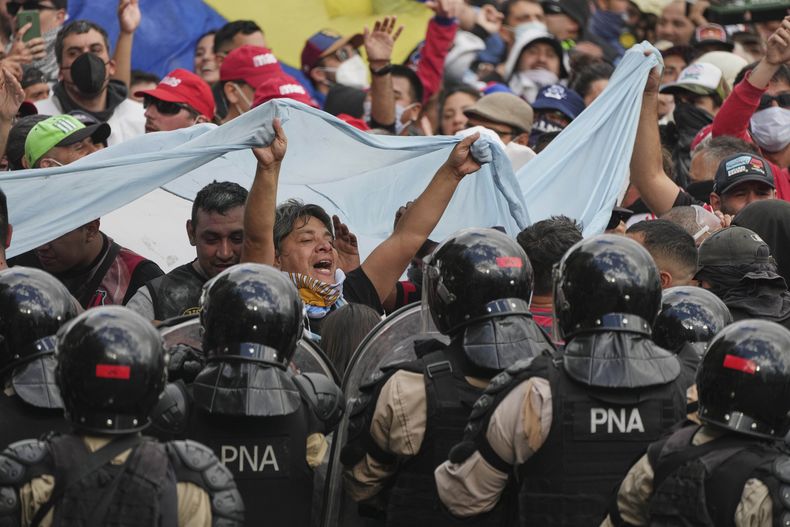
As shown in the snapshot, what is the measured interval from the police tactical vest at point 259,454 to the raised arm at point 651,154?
4082mm

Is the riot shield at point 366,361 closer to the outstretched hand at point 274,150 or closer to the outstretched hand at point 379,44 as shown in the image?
the outstretched hand at point 274,150

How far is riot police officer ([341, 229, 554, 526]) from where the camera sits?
4.95 m

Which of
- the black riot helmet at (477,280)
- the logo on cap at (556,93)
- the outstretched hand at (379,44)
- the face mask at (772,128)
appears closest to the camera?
the black riot helmet at (477,280)

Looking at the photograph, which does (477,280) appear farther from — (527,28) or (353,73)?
(527,28)

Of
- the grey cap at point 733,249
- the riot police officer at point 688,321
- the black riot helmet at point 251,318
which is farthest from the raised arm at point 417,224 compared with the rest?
the black riot helmet at point 251,318

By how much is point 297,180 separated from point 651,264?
10.8 feet

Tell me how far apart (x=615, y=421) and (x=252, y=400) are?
1187 millimetres

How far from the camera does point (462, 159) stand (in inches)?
273

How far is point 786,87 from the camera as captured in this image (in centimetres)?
1027

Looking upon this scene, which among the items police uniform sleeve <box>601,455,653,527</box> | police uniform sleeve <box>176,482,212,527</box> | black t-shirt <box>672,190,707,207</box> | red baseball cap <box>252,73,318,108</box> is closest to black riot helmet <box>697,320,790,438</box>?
police uniform sleeve <box>601,455,653,527</box>

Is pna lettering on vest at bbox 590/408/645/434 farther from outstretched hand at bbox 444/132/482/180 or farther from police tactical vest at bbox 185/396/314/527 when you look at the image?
outstretched hand at bbox 444/132/482/180

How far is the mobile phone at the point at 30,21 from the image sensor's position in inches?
390

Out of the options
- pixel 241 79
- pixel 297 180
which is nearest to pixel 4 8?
pixel 241 79

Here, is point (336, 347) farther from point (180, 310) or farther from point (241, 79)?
point (241, 79)
